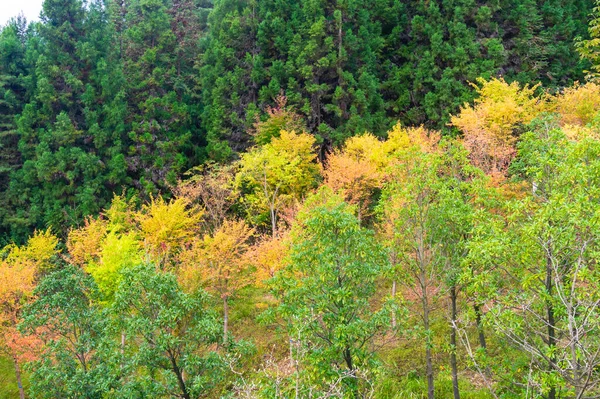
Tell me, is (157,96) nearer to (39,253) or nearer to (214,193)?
(214,193)

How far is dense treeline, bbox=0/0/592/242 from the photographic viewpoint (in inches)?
1130

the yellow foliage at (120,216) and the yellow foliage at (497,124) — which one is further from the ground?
the yellow foliage at (497,124)

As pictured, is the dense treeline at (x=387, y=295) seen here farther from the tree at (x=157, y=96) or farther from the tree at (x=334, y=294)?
the tree at (x=157, y=96)

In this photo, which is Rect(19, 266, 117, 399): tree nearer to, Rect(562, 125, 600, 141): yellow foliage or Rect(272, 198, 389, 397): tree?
Rect(272, 198, 389, 397): tree

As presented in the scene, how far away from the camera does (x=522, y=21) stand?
29828mm

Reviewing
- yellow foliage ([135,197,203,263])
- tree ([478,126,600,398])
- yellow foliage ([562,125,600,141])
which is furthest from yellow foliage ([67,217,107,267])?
yellow foliage ([562,125,600,141])

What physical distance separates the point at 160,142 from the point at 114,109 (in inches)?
150

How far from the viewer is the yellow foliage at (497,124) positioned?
738 inches

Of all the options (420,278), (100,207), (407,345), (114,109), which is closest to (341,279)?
(420,278)

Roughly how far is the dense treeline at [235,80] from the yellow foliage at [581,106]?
688 cm

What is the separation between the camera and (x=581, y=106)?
19.6 meters

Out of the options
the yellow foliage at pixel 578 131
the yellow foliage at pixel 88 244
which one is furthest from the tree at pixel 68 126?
the yellow foliage at pixel 578 131

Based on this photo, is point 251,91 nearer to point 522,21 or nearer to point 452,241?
point 522,21

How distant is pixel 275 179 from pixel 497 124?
11321 millimetres
